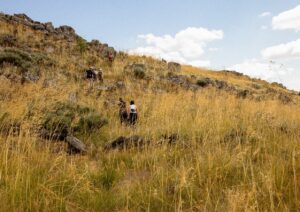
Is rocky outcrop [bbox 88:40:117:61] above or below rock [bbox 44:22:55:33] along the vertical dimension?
below

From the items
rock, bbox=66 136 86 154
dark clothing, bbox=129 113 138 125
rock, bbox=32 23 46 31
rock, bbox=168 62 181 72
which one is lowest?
rock, bbox=66 136 86 154

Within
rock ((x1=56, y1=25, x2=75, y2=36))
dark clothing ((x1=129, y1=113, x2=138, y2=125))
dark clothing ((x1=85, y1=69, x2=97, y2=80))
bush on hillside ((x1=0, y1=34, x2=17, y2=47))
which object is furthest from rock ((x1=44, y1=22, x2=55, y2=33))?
dark clothing ((x1=129, y1=113, x2=138, y2=125))

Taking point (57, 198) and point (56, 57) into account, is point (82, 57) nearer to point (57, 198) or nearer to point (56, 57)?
point (56, 57)

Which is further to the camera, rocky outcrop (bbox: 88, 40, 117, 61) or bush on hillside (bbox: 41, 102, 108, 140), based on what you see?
rocky outcrop (bbox: 88, 40, 117, 61)

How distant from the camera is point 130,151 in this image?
5824mm

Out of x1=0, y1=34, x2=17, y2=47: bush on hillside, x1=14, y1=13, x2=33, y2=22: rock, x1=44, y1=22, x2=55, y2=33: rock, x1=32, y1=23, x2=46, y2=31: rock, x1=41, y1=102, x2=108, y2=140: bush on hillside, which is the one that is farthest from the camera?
x1=14, y1=13, x2=33, y2=22: rock

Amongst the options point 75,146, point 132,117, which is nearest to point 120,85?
point 132,117

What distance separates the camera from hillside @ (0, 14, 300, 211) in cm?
347

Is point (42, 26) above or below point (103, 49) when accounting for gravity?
above

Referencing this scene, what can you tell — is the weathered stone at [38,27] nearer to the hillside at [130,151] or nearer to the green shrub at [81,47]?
the green shrub at [81,47]

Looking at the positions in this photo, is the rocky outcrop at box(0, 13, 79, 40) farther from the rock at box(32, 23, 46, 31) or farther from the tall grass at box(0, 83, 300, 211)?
the tall grass at box(0, 83, 300, 211)

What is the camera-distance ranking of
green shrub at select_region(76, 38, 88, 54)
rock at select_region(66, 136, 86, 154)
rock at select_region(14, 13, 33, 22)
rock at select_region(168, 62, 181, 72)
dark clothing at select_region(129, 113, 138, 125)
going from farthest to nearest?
1. rock at select_region(14, 13, 33, 22)
2. rock at select_region(168, 62, 181, 72)
3. green shrub at select_region(76, 38, 88, 54)
4. dark clothing at select_region(129, 113, 138, 125)
5. rock at select_region(66, 136, 86, 154)

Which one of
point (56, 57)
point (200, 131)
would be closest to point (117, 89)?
point (56, 57)

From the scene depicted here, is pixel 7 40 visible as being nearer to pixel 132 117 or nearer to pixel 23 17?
pixel 23 17
